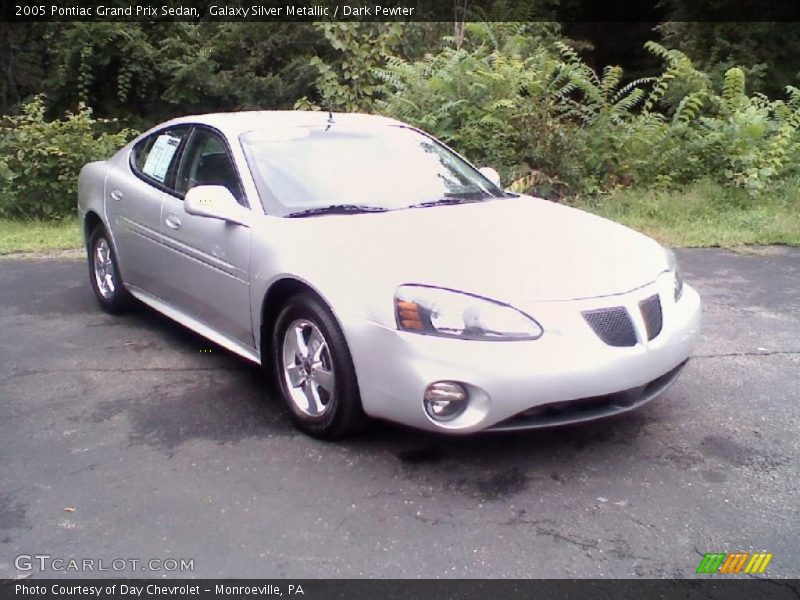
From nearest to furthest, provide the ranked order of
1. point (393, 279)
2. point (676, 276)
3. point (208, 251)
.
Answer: point (393, 279) < point (676, 276) < point (208, 251)

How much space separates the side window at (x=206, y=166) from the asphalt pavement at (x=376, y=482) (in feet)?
3.52

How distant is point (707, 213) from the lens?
9.25 meters

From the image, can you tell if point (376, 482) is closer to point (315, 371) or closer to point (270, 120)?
point (315, 371)

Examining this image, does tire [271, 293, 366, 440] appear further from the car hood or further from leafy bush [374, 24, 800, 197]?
leafy bush [374, 24, 800, 197]

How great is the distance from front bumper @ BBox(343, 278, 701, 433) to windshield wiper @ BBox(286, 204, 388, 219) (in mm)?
880

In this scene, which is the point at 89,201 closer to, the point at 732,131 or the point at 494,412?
the point at 494,412

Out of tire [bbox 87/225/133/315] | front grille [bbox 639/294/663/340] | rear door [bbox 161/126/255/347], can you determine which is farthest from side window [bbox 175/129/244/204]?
front grille [bbox 639/294/663/340]

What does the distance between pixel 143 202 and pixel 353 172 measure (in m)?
1.49

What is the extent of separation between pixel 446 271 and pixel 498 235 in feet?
1.81

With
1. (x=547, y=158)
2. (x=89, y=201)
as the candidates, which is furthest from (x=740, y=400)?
(x=547, y=158)

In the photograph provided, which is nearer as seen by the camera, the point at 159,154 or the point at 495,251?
the point at 495,251

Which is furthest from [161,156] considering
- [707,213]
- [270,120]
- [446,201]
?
[707,213]

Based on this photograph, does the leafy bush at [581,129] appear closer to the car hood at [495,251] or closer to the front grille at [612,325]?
the car hood at [495,251]

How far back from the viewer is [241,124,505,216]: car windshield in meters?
4.27
